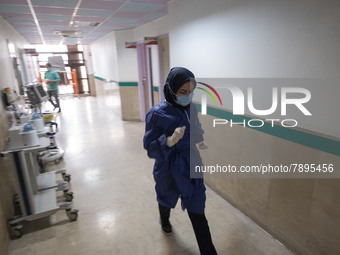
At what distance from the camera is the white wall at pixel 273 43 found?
1567mm

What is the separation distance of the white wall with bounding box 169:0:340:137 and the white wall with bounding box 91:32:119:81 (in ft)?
13.0

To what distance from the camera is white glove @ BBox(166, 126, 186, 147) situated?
167 centimetres

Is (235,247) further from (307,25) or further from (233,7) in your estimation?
(233,7)

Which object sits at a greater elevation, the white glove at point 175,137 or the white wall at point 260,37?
the white wall at point 260,37

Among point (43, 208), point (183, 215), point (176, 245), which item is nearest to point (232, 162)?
point (183, 215)

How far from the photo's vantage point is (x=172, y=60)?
357 centimetres

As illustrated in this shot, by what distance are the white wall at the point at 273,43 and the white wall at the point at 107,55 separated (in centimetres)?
395

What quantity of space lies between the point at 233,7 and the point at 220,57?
0.50 metres

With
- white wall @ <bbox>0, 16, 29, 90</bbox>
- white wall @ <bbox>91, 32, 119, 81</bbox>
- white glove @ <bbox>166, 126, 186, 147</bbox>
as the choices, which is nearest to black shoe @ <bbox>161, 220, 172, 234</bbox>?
white glove @ <bbox>166, 126, 186, 147</bbox>

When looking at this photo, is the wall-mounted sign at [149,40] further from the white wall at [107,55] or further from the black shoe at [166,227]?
the black shoe at [166,227]

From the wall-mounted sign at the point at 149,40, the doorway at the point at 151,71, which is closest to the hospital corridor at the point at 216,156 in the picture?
the wall-mounted sign at the point at 149,40

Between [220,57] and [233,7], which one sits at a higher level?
[233,7]

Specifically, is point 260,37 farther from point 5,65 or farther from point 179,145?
point 5,65

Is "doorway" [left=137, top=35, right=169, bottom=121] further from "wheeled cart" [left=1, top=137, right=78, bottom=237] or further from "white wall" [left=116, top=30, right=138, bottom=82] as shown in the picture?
"wheeled cart" [left=1, top=137, right=78, bottom=237]
